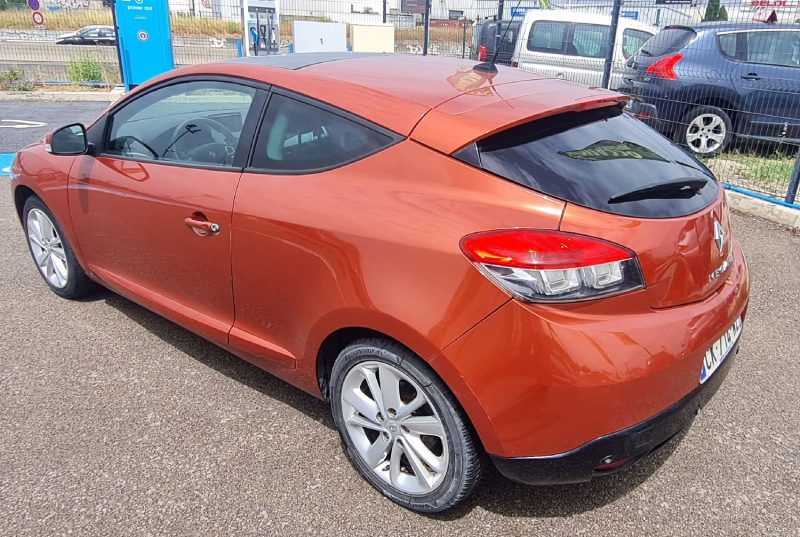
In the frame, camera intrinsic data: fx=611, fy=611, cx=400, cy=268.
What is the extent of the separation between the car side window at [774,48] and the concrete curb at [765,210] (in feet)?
7.29

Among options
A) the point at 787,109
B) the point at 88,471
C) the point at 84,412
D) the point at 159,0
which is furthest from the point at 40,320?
the point at 159,0

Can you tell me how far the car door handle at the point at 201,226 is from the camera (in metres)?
2.57

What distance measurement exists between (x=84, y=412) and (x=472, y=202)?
2.10 metres

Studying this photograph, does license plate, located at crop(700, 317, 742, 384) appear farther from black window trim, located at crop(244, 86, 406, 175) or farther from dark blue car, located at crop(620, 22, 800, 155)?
dark blue car, located at crop(620, 22, 800, 155)

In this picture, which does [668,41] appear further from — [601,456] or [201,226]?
[601,456]

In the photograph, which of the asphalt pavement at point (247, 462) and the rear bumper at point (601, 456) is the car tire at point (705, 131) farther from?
the rear bumper at point (601, 456)

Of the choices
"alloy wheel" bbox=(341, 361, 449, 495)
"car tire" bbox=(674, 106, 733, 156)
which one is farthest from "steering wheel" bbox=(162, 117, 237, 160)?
"car tire" bbox=(674, 106, 733, 156)

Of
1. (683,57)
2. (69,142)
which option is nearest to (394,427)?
(69,142)

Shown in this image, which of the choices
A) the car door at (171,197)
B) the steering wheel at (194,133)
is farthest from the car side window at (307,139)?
the steering wheel at (194,133)

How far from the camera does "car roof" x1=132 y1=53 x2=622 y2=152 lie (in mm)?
2139

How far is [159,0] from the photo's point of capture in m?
12.5

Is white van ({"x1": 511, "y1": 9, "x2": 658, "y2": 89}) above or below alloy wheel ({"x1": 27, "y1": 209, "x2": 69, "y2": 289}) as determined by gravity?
above

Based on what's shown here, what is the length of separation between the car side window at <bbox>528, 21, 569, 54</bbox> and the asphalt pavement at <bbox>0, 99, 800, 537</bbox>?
705cm

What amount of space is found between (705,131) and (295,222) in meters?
6.26
